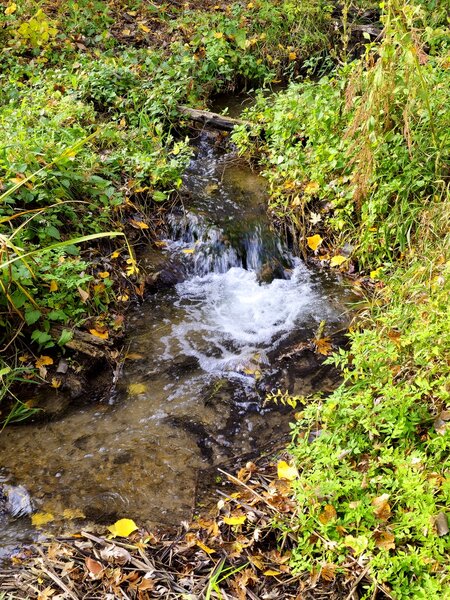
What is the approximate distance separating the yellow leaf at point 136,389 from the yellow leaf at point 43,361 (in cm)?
61

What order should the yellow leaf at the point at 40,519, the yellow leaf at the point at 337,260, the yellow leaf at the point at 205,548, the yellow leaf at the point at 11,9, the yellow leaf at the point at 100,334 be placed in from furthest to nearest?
the yellow leaf at the point at 11,9
the yellow leaf at the point at 337,260
the yellow leaf at the point at 100,334
the yellow leaf at the point at 40,519
the yellow leaf at the point at 205,548

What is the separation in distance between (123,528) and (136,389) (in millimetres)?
1218

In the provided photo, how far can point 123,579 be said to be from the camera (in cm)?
246

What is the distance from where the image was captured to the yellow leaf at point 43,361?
3.74 metres

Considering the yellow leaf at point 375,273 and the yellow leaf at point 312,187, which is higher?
the yellow leaf at point 312,187

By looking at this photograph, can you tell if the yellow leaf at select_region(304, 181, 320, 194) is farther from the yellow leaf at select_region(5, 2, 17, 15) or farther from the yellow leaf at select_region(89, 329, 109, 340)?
the yellow leaf at select_region(5, 2, 17, 15)

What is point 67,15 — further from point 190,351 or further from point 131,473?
point 131,473

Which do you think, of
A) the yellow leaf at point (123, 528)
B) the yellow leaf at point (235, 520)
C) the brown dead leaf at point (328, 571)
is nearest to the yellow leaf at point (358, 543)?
the brown dead leaf at point (328, 571)

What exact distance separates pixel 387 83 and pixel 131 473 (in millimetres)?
3531

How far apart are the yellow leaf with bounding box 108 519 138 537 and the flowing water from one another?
10 centimetres

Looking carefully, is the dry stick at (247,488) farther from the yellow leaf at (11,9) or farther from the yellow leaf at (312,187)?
the yellow leaf at (11,9)

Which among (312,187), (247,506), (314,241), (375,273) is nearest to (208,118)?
(312,187)

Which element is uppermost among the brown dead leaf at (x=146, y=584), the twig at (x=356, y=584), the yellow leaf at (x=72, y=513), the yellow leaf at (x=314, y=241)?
the yellow leaf at (x=314, y=241)

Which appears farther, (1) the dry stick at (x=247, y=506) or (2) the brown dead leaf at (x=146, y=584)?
(1) the dry stick at (x=247, y=506)
